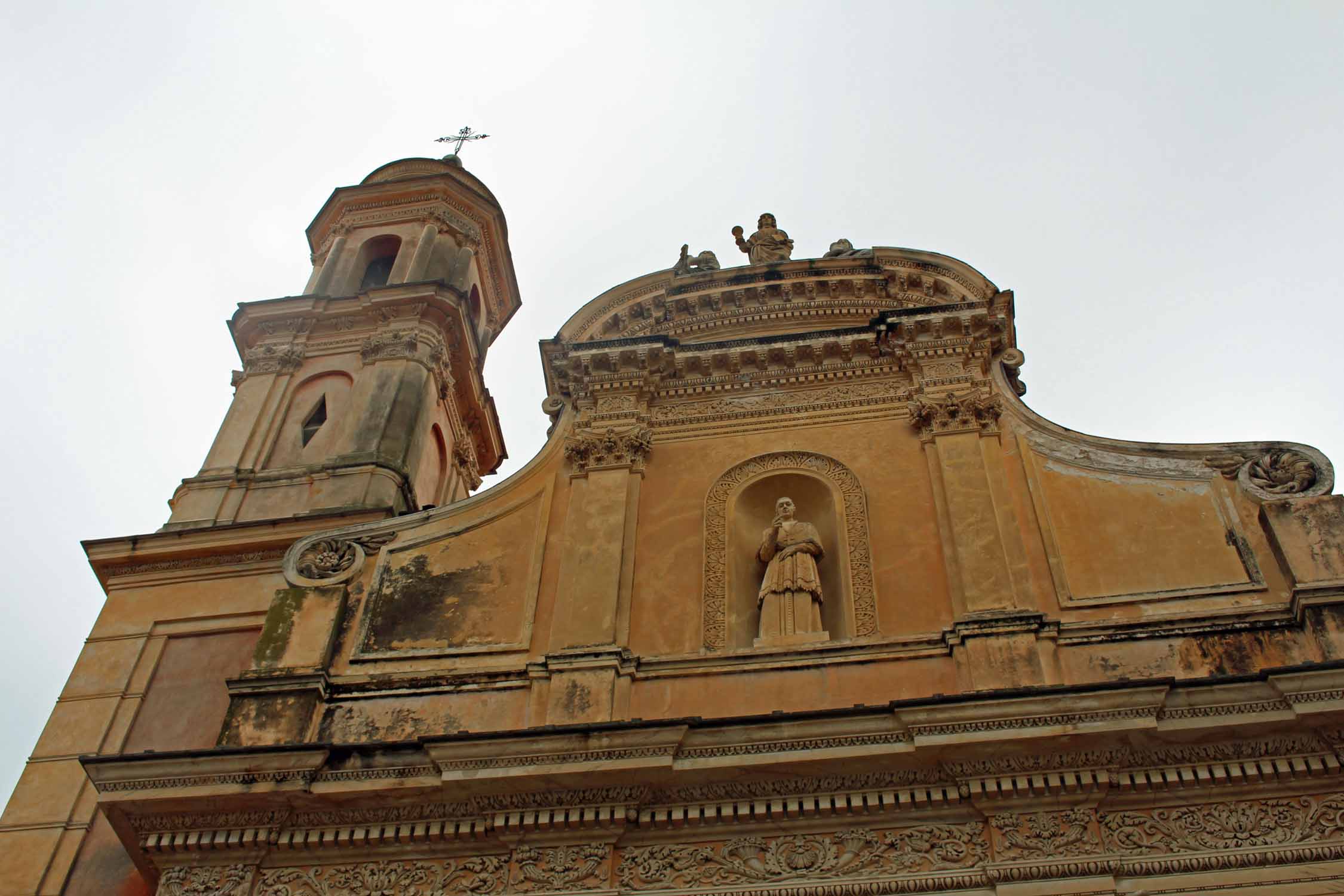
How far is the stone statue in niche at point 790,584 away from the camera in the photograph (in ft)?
35.8

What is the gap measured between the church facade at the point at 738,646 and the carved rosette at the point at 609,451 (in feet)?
0.16

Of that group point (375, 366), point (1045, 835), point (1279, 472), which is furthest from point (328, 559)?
point (1279, 472)

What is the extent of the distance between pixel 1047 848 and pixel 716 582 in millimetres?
3892

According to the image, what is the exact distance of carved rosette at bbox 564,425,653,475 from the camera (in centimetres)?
1262

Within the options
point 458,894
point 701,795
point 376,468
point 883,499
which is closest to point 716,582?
point 883,499

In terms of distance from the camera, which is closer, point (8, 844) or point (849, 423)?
point (8, 844)

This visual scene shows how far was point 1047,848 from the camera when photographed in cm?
867

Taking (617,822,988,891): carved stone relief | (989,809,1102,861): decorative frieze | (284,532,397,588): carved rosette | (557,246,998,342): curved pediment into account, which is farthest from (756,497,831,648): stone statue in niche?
(284,532,397,588): carved rosette

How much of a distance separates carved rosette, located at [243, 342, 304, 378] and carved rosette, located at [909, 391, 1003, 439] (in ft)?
28.8

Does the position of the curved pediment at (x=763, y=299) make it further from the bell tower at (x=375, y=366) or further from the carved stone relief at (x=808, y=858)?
the carved stone relief at (x=808, y=858)

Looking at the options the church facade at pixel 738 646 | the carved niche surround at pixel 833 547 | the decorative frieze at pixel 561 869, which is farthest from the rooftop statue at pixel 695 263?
the decorative frieze at pixel 561 869

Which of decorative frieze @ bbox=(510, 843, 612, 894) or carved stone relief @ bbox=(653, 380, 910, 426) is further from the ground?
carved stone relief @ bbox=(653, 380, 910, 426)

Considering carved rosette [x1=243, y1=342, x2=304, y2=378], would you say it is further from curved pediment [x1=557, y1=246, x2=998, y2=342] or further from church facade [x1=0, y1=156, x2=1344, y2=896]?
curved pediment [x1=557, y1=246, x2=998, y2=342]

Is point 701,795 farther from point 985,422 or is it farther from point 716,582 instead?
point 985,422
